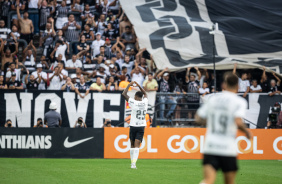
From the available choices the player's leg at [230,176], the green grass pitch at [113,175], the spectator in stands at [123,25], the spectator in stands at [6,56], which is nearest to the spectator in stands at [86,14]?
the spectator in stands at [123,25]

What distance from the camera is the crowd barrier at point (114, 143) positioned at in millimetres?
19719

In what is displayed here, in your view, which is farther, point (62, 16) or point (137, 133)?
point (62, 16)

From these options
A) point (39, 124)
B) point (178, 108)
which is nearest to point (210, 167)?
point (178, 108)

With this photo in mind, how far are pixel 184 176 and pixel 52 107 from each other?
29.4 ft

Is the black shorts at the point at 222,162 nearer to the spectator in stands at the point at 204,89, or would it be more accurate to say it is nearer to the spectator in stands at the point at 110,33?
the spectator in stands at the point at 204,89

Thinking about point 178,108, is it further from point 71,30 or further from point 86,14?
point 86,14

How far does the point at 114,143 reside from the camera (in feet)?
65.9

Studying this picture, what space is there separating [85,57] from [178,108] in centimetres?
544

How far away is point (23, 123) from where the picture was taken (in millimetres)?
20750

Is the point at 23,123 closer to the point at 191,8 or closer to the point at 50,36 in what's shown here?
the point at 50,36

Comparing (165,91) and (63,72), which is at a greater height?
(63,72)

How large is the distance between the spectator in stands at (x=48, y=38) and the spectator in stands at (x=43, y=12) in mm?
578

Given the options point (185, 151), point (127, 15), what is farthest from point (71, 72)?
point (185, 151)

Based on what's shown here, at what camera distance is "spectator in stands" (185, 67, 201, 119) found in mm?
21197
